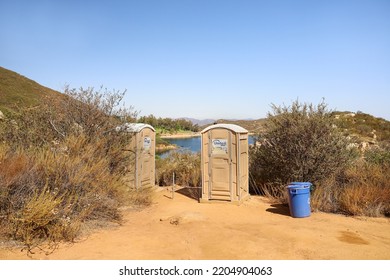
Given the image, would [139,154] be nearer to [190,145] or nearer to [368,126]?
[190,145]

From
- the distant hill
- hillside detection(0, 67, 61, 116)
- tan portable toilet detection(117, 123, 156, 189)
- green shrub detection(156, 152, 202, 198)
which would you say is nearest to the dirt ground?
tan portable toilet detection(117, 123, 156, 189)

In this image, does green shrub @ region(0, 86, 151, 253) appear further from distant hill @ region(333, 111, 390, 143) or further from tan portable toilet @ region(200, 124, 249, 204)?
distant hill @ region(333, 111, 390, 143)

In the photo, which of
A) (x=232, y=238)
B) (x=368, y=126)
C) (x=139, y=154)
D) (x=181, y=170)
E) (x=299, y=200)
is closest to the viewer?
(x=232, y=238)

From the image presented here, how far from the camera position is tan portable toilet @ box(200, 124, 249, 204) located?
8367mm

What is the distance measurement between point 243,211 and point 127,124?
4361 mm

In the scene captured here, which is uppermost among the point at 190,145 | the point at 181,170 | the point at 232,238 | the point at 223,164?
the point at 190,145

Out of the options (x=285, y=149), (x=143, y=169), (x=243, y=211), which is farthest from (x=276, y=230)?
(x=143, y=169)

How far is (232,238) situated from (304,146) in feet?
14.7

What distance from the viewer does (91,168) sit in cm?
618

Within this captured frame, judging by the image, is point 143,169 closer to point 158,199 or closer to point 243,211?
point 158,199

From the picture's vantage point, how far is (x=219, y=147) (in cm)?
854

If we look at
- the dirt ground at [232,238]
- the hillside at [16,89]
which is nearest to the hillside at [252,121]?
the hillside at [16,89]

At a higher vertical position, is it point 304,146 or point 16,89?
point 16,89

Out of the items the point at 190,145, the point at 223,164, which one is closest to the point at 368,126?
the point at 190,145
